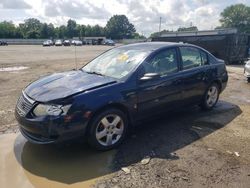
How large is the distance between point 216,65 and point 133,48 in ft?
7.24

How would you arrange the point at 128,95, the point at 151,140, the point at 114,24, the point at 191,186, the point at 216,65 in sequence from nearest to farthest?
the point at 191,186
the point at 128,95
the point at 151,140
the point at 216,65
the point at 114,24

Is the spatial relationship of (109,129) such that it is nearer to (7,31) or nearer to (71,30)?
(7,31)

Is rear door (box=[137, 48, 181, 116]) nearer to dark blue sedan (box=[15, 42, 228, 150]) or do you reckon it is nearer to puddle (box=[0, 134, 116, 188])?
dark blue sedan (box=[15, 42, 228, 150])

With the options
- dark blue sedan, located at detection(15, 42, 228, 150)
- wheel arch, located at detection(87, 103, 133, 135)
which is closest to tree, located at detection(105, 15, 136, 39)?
dark blue sedan, located at detection(15, 42, 228, 150)

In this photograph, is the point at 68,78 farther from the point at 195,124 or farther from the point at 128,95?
the point at 195,124

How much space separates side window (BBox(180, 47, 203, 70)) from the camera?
5672 mm

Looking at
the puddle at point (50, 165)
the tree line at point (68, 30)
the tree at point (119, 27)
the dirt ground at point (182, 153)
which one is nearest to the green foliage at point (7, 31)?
the tree line at point (68, 30)

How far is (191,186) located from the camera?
3.51 metres

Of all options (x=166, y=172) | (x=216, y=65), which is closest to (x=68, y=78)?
(x=166, y=172)

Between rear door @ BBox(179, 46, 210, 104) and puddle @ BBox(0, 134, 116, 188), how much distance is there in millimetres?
2124

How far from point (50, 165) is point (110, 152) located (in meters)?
0.91

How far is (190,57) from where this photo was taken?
5.89 metres

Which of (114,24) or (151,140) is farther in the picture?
(114,24)

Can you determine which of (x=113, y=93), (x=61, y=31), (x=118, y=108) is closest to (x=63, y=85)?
(x=113, y=93)
